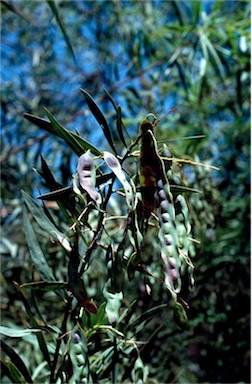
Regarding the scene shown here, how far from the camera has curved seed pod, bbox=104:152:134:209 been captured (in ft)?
1.76

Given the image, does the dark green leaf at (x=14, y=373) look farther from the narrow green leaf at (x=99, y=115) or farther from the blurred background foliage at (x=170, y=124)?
the blurred background foliage at (x=170, y=124)

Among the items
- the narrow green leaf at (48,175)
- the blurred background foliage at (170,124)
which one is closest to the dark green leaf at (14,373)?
the narrow green leaf at (48,175)

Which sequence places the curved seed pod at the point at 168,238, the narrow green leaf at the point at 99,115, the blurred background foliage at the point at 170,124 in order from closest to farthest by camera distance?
the curved seed pod at the point at 168,238
the narrow green leaf at the point at 99,115
the blurred background foliage at the point at 170,124

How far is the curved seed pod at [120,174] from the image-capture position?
0.54 metres

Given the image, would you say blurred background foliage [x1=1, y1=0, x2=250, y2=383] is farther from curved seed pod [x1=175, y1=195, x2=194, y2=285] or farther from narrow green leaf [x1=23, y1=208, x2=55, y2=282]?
curved seed pod [x1=175, y1=195, x2=194, y2=285]

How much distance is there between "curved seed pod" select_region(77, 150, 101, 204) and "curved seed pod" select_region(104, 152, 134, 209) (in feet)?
0.07

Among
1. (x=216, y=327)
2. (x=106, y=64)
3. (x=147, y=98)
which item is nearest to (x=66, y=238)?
(x=216, y=327)

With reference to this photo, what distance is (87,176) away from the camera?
526 millimetres

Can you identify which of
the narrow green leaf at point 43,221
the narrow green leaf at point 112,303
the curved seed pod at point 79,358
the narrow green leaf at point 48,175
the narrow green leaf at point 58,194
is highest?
the narrow green leaf at point 48,175

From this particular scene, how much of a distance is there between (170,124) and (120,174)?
1669 mm

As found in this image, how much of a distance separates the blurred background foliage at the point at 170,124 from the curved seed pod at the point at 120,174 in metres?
0.52

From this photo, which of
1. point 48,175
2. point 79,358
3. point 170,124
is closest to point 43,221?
point 48,175

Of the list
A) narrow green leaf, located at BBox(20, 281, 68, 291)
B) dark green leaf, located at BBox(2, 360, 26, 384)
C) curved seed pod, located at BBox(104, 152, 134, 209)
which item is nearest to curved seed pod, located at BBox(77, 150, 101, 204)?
curved seed pod, located at BBox(104, 152, 134, 209)

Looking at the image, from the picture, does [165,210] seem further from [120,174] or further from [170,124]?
[170,124]
